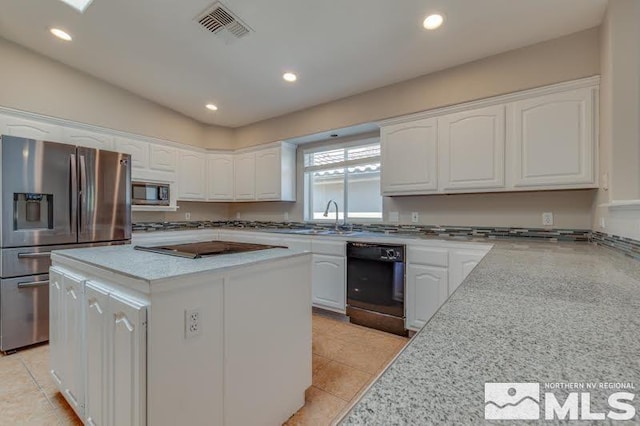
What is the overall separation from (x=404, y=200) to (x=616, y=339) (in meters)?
2.84

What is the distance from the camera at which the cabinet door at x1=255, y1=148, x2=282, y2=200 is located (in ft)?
13.6

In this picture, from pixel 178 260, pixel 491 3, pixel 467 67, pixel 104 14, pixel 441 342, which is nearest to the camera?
pixel 441 342

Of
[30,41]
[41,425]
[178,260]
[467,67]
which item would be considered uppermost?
[30,41]

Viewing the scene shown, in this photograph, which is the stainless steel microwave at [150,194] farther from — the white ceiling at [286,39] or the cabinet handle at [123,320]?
the cabinet handle at [123,320]

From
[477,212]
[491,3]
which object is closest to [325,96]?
[491,3]

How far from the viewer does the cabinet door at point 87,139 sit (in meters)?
3.23

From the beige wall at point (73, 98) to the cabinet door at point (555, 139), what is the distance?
4.31m

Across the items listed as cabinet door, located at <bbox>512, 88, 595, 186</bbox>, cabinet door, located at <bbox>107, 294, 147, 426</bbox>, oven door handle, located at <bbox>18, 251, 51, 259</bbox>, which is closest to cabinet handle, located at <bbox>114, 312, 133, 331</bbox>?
cabinet door, located at <bbox>107, 294, 147, 426</bbox>

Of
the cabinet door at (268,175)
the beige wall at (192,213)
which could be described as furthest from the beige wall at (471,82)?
the beige wall at (192,213)

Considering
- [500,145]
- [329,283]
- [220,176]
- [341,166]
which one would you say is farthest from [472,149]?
[220,176]

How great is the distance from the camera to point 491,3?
2.04 metres

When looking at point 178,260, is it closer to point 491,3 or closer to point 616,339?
point 616,339

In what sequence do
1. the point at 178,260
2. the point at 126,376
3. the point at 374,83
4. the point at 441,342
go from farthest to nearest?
the point at 374,83 → the point at 178,260 → the point at 126,376 → the point at 441,342

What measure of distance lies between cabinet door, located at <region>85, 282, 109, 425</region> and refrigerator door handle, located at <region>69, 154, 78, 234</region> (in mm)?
1743
